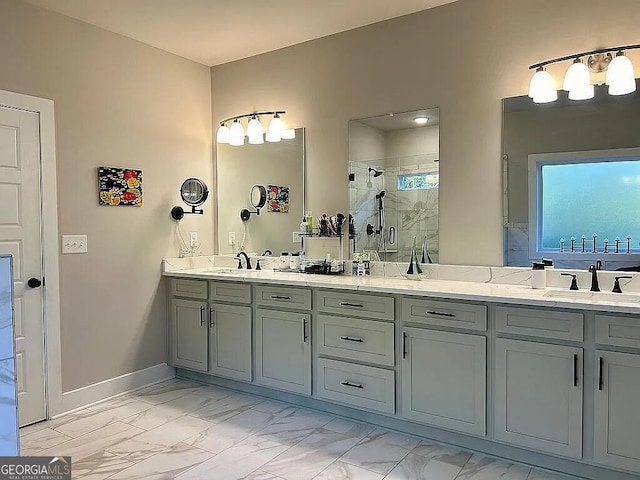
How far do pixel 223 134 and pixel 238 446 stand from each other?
8.18ft

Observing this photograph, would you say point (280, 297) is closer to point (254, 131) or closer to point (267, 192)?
point (267, 192)

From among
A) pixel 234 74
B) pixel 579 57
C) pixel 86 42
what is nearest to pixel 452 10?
pixel 579 57

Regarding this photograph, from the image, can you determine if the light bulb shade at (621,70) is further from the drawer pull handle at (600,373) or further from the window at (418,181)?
the drawer pull handle at (600,373)

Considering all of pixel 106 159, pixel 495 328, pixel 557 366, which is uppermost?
pixel 106 159

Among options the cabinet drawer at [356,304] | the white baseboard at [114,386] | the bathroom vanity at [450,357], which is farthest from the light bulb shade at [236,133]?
the white baseboard at [114,386]

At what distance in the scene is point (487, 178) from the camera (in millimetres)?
2928

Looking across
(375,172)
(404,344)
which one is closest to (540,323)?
(404,344)

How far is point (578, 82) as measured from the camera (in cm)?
254

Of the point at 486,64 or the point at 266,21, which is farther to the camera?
the point at 266,21

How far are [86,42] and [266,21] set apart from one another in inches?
49.3

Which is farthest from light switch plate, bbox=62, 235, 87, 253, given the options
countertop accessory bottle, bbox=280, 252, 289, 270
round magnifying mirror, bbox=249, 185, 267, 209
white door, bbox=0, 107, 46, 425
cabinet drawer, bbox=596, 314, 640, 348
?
cabinet drawer, bbox=596, 314, 640, 348

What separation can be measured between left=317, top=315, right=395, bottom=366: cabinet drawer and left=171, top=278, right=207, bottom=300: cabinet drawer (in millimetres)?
1064

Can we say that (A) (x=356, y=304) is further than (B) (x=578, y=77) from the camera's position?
Yes

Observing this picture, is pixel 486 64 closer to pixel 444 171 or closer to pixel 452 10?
pixel 452 10
